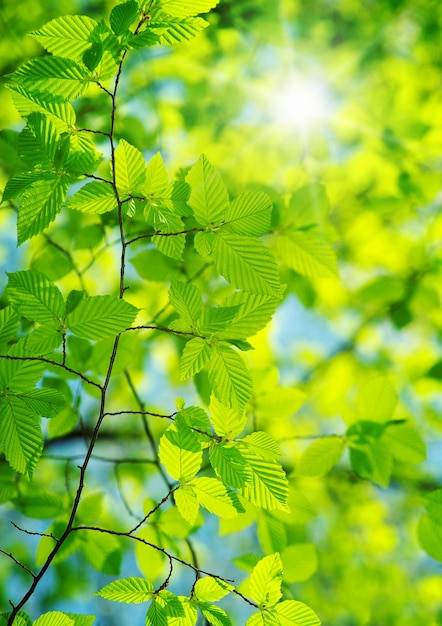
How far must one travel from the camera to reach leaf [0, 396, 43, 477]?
0.74 meters

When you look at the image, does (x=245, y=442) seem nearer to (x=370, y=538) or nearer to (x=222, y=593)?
(x=222, y=593)

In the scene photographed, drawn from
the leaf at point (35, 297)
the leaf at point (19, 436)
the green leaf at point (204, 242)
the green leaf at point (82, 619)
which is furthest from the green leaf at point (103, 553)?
the green leaf at point (204, 242)

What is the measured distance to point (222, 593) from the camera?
0.75 m

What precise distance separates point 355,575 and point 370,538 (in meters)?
0.87

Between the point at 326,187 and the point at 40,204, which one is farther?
the point at 326,187

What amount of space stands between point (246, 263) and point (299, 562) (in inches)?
32.6

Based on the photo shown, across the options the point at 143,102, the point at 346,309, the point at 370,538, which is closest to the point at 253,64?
the point at 143,102

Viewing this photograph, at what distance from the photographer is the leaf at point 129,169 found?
77 centimetres

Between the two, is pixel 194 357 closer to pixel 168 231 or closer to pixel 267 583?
pixel 168 231

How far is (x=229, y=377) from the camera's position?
0.74 meters


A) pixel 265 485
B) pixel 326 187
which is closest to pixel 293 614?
pixel 265 485

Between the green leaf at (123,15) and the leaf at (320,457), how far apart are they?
3.20 ft

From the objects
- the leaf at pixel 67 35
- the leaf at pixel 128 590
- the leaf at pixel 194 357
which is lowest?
the leaf at pixel 128 590

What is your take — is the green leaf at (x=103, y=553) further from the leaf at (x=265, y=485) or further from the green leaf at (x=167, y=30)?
the green leaf at (x=167, y=30)
